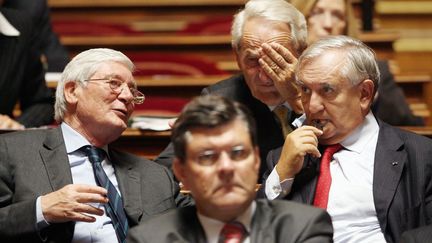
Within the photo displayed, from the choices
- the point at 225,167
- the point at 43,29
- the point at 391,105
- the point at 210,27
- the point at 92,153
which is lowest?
the point at 210,27

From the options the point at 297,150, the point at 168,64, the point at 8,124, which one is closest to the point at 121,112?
the point at 297,150

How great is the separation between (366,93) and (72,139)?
1.88 feet

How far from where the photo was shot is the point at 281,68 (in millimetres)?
2012

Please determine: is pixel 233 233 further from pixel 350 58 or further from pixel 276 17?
pixel 276 17

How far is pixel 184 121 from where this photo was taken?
143 centimetres

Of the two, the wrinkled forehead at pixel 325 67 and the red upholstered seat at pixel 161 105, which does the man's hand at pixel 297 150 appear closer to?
the wrinkled forehead at pixel 325 67

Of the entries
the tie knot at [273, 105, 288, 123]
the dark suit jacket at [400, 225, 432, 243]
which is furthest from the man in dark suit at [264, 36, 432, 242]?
the tie knot at [273, 105, 288, 123]

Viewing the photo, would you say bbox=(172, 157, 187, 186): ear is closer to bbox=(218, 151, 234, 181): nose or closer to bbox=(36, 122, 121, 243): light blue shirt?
bbox=(218, 151, 234, 181): nose

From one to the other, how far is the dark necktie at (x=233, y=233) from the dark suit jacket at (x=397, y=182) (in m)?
0.39

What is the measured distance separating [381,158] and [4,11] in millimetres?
1279

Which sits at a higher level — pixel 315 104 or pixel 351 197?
pixel 315 104

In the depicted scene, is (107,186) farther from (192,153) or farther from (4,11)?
(4,11)

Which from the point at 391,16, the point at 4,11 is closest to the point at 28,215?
the point at 4,11

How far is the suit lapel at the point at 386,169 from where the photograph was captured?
5.84 feet
